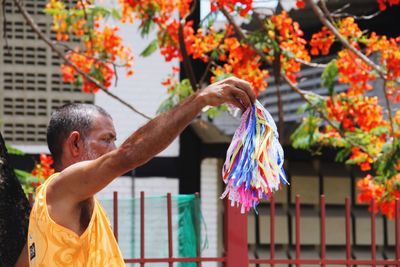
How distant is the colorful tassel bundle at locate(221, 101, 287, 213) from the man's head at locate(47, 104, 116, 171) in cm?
39

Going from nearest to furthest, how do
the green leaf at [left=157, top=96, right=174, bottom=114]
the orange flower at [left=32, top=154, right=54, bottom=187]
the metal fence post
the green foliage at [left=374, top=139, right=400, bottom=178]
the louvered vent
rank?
the metal fence post < the green foliage at [left=374, top=139, right=400, bottom=178] < the orange flower at [left=32, top=154, right=54, bottom=187] < the green leaf at [left=157, top=96, right=174, bottom=114] < the louvered vent

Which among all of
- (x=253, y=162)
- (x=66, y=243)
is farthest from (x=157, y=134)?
(x=66, y=243)

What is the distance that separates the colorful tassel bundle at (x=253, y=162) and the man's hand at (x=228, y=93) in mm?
131

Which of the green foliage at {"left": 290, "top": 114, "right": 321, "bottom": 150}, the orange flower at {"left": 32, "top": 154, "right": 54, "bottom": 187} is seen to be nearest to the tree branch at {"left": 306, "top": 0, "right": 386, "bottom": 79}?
the green foliage at {"left": 290, "top": 114, "right": 321, "bottom": 150}

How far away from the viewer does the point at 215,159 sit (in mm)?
13094

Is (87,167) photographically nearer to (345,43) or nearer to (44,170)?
(345,43)

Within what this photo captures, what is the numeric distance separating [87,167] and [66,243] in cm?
25

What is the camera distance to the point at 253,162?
317cm

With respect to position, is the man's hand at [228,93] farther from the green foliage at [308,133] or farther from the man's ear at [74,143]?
the green foliage at [308,133]

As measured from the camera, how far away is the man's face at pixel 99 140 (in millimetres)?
3334

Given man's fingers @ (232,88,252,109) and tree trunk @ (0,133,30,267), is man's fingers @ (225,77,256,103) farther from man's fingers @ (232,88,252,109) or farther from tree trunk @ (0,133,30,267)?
tree trunk @ (0,133,30,267)

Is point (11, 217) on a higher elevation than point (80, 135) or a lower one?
lower

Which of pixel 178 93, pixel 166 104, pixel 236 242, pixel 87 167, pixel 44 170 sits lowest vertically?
pixel 236 242

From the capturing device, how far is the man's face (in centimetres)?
333
